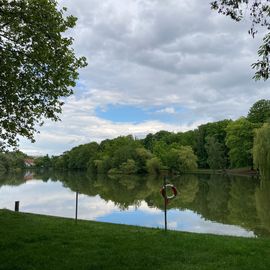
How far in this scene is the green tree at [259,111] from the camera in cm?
7188

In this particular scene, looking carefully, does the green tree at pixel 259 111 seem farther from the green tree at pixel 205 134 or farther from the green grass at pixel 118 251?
the green grass at pixel 118 251

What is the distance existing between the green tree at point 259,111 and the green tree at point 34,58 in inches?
2524

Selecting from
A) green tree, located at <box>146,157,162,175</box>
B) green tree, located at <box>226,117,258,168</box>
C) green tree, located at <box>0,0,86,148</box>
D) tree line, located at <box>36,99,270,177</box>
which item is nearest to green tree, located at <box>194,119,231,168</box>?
tree line, located at <box>36,99,270,177</box>

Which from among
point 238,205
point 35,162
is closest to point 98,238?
point 238,205

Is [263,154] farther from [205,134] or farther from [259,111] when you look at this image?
[205,134]

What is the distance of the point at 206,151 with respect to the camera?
8694cm

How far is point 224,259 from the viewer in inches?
295

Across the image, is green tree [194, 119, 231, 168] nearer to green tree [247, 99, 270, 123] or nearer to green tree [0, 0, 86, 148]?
green tree [247, 99, 270, 123]

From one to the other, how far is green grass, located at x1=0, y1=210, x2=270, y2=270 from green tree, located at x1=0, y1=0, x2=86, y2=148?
148 inches

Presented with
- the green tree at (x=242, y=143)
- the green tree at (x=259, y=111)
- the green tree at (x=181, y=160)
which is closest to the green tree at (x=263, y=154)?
the green tree at (x=242, y=143)

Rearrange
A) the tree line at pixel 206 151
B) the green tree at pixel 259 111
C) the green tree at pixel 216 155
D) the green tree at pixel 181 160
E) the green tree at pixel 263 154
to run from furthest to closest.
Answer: the green tree at pixel 181 160 → the green tree at pixel 216 155 → the green tree at pixel 259 111 → the tree line at pixel 206 151 → the green tree at pixel 263 154

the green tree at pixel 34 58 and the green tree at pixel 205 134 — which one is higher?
the green tree at pixel 205 134

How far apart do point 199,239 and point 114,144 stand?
9323cm

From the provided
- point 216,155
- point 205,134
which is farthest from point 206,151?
point 216,155
